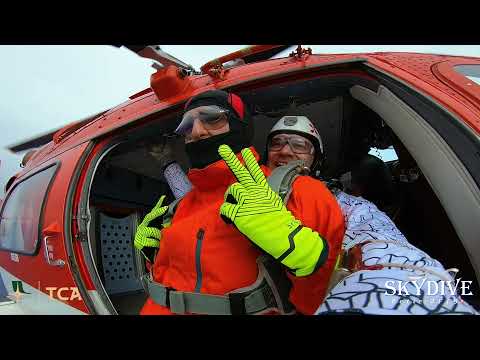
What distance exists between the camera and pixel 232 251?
55.6 inches

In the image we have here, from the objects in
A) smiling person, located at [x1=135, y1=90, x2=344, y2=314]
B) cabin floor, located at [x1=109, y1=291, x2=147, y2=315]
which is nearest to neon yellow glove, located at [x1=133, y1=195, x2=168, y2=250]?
smiling person, located at [x1=135, y1=90, x2=344, y2=314]

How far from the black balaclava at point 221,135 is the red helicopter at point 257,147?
15.7 inches

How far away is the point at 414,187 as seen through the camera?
2.71 meters

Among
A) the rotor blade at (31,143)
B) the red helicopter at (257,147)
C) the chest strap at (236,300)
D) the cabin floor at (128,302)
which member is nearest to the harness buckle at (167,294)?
the chest strap at (236,300)

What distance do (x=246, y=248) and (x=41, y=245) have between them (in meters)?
1.35

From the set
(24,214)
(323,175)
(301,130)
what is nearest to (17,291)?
(24,214)

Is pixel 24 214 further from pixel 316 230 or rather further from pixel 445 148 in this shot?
pixel 445 148

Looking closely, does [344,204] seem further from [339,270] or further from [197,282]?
[197,282]

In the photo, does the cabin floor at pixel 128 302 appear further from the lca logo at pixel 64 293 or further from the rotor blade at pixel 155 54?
the rotor blade at pixel 155 54

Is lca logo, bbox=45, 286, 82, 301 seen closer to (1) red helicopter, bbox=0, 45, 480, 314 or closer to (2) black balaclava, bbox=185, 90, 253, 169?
(1) red helicopter, bbox=0, 45, 480, 314

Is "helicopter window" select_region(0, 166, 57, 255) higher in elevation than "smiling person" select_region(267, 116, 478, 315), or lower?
higher

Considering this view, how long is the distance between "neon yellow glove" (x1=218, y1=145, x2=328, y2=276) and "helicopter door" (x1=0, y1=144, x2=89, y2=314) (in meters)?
1.09

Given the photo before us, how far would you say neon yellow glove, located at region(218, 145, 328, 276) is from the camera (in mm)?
1205
